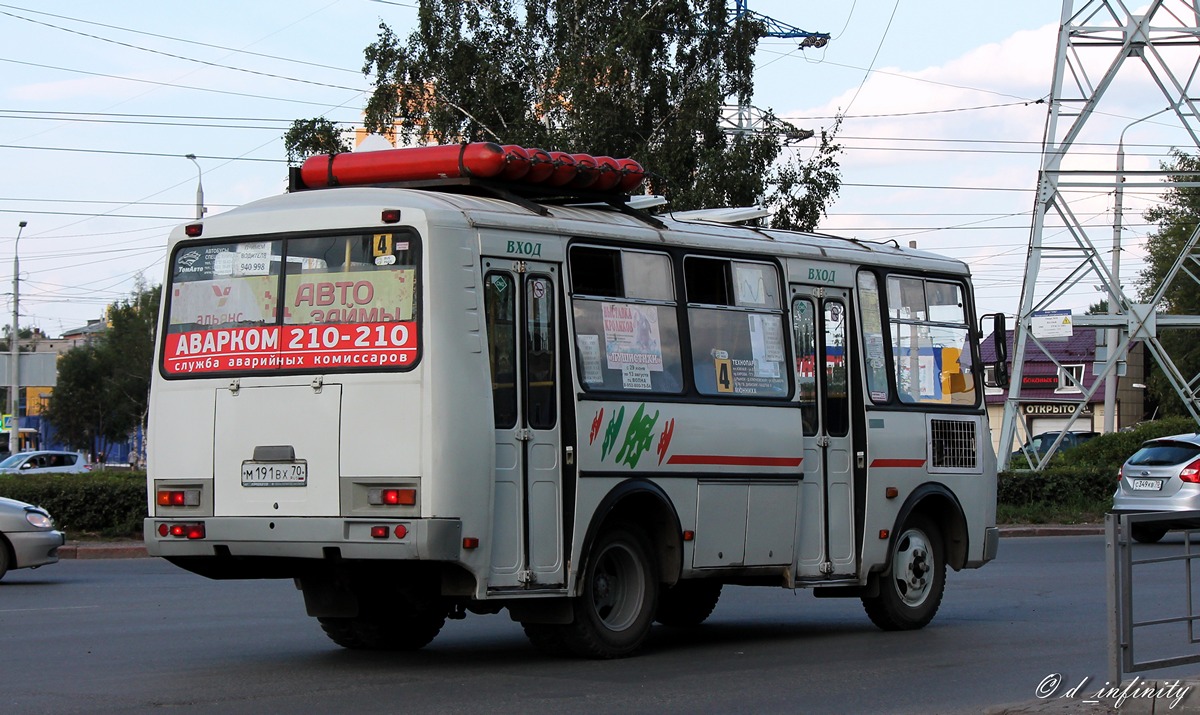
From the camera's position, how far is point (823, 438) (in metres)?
12.4

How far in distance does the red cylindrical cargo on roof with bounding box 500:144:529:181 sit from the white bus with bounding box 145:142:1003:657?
0.49 ft

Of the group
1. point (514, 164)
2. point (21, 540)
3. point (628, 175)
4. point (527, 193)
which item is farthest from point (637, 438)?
point (21, 540)

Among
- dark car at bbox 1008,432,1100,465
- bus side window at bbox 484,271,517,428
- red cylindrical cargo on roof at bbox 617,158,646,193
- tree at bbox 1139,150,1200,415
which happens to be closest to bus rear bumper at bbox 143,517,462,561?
bus side window at bbox 484,271,517,428

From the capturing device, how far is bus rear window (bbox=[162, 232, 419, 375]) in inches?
384

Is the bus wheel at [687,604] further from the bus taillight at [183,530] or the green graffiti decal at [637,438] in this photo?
the bus taillight at [183,530]

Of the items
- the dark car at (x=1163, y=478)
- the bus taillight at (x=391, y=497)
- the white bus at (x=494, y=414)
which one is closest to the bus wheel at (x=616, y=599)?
the white bus at (x=494, y=414)

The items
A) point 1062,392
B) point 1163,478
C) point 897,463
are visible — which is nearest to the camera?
point 897,463

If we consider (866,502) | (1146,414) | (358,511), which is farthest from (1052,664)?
(1146,414)

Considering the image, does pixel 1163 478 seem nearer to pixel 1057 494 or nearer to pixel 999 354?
pixel 1057 494

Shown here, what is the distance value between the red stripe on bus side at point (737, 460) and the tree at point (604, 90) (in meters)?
19.4

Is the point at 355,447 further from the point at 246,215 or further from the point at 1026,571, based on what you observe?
the point at 1026,571

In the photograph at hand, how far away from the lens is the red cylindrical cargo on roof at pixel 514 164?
1073cm

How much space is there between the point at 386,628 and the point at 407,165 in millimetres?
3238

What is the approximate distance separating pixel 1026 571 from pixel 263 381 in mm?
12782
